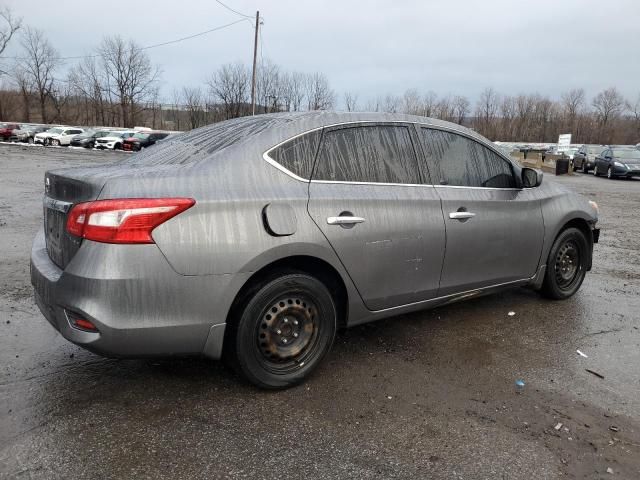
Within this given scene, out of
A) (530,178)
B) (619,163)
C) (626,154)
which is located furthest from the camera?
(626,154)

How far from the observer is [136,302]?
254 cm

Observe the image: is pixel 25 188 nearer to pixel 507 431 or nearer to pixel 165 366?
pixel 165 366

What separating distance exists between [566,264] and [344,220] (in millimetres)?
2946

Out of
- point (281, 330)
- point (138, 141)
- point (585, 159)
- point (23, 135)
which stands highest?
point (23, 135)

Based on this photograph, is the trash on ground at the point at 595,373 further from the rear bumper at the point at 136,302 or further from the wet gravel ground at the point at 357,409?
the rear bumper at the point at 136,302

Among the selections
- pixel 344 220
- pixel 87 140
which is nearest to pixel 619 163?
pixel 344 220

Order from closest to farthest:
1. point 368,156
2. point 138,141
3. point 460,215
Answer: point 368,156, point 460,215, point 138,141

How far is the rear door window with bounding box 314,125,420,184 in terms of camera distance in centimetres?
326

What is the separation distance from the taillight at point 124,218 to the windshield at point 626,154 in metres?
28.7

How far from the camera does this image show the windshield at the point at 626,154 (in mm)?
25998

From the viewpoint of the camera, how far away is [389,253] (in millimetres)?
3385

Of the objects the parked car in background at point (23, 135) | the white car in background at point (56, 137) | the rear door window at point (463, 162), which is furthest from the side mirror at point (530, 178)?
the parked car in background at point (23, 135)

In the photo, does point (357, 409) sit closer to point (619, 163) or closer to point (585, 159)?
point (619, 163)

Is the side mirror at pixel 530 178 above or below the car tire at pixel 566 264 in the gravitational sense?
above
